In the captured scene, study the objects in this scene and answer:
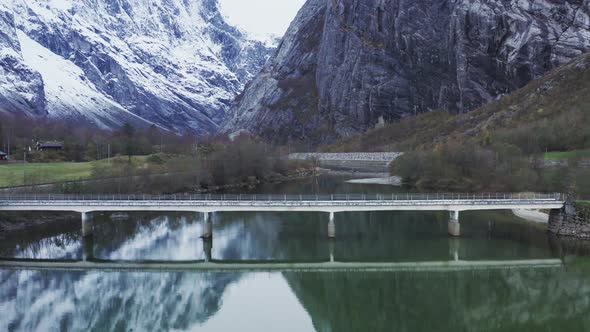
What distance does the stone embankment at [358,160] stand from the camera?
153 metres

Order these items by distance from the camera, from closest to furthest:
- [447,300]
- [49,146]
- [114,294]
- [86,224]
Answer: [447,300]
[114,294]
[86,224]
[49,146]

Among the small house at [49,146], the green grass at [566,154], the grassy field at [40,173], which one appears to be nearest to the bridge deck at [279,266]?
the grassy field at [40,173]

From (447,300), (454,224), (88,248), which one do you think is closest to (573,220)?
(454,224)

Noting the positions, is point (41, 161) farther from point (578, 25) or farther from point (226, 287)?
point (578, 25)

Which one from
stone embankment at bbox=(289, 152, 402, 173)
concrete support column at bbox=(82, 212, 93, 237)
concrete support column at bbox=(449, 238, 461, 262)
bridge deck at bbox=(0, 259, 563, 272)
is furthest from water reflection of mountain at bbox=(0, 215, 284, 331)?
stone embankment at bbox=(289, 152, 402, 173)

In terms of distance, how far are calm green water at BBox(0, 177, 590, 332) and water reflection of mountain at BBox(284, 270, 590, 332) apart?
9 centimetres

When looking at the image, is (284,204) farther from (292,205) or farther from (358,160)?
(358,160)

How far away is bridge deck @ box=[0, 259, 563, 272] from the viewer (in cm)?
4875

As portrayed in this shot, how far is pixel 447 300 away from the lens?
1625 inches

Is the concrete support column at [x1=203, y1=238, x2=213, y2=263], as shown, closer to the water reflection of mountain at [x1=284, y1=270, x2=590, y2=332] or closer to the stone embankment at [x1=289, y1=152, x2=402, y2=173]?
the water reflection of mountain at [x1=284, y1=270, x2=590, y2=332]

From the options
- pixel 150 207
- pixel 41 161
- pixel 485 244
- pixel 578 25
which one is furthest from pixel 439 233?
pixel 578 25

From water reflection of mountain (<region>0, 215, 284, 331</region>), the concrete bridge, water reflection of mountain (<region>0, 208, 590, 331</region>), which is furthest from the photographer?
the concrete bridge

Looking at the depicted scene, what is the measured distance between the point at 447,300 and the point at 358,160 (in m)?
131

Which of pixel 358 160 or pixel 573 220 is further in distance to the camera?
pixel 358 160
